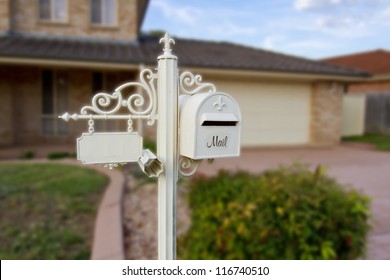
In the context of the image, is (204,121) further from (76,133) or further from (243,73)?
(76,133)

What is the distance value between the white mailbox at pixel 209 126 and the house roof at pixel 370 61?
20789 mm

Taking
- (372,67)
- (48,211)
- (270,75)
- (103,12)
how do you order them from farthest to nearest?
(372,67), (103,12), (270,75), (48,211)

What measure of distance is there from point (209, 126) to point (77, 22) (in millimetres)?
10983

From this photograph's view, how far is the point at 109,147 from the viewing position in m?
1.20

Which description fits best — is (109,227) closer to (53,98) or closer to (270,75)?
(270,75)

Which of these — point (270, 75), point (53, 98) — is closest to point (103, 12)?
point (53, 98)

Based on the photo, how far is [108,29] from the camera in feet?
→ 36.3

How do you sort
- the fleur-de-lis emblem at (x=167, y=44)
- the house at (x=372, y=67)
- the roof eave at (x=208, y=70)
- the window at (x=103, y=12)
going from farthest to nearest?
the house at (x=372, y=67), the window at (x=103, y=12), the roof eave at (x=208, y=70), the fleur-de-lis emblem at (x=167, y=44)

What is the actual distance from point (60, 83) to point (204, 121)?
10.8 meters

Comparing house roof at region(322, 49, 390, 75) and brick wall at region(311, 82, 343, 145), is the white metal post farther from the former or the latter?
house roof at region(322, 49, 390, 75)

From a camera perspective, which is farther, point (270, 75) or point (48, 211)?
point (270, 75)

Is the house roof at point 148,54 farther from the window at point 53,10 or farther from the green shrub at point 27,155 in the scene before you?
the green shrub at point 27,155

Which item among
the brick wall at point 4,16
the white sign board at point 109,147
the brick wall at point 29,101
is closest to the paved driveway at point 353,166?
the white sign board at point 109,147

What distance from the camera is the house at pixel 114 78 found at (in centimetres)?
1017
